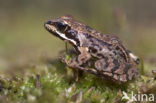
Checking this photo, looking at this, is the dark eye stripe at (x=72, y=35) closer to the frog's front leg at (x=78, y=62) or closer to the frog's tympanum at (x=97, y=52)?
the frog's tympanum at (x=97, y=52)

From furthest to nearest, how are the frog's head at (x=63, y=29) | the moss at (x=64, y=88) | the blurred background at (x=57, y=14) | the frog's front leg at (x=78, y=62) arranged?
the blurred background at (x=57, y=14)
the frog's head at (x=63, y=29)
the frog's front leg at (x=78, y=62)
the moss at (x=64, y=88)

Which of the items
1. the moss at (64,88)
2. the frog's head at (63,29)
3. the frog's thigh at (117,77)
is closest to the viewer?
the moss at (64,88)

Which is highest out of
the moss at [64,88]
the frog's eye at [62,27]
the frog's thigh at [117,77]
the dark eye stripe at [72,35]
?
the frog's eye at [62,27]

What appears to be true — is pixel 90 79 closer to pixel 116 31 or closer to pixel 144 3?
pixel 116 31

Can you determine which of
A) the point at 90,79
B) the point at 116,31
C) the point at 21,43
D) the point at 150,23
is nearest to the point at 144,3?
the point at 150,23

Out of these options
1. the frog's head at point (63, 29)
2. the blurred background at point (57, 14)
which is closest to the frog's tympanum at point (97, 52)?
the frog's head at point (63, 29)

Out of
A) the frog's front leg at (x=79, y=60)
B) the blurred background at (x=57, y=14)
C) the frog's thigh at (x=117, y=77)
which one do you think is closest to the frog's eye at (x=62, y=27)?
the frog's front leg at (x=79, y=60)

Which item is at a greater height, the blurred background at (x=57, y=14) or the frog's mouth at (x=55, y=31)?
the blurred background at (x=57, y=14)

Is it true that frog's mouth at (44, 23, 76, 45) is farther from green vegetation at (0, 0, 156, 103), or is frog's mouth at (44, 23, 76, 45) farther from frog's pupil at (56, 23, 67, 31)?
green vegetation at (0, 0, 156, 103)

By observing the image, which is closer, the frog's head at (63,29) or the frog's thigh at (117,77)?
the frog's thigh at (117,77)
